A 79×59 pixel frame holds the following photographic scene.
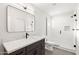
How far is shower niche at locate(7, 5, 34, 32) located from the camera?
3.26ft

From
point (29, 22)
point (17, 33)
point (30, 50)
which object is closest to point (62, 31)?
point (29, 22)

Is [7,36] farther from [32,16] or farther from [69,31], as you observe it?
[69,31]

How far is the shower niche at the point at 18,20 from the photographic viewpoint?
0.99 metres

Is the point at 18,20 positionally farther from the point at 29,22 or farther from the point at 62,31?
the point at 62,31

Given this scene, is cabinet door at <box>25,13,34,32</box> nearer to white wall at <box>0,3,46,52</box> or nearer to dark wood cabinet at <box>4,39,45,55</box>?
white wall at <box>0,3,46,52</box>

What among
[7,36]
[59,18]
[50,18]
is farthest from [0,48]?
[59,18]

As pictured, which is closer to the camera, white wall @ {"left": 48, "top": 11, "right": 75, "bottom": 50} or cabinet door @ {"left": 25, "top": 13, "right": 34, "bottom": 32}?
cabinet door @ {"left": 25, "top": 13, "right": 34, "bottom": 32}

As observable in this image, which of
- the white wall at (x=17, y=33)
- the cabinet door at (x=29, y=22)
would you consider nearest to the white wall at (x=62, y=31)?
the white wall at (x=17, y=33)

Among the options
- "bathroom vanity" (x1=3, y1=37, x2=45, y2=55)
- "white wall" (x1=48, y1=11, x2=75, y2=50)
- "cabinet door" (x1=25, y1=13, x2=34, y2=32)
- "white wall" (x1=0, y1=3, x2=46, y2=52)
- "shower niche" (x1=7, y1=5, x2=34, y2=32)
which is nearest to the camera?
"bathroom vanity" (x1=3, y1=37, x2=45, y2=55)

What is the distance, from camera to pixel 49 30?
6.09 ft

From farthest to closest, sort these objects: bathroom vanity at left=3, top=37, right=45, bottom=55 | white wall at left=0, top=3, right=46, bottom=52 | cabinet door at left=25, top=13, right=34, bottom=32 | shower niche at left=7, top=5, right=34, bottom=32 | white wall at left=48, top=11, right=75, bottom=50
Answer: white wall at left=48, top=11, right=75, bottom=50
cabinet door at left=25, top=13, right=34, bottom=32
shower niche at left=7, top=5, right=34, bottom=32
white wall at left=0, top=3, right=46, bottom=52
bathroom vanity at left=3, top=37, right=45, bottom=55

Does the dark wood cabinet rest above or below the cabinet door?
below

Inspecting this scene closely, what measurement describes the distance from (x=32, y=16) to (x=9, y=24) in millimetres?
738

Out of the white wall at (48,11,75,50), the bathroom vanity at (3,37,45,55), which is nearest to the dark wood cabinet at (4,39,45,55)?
the bathroom vanity at (3,37,45,55)
